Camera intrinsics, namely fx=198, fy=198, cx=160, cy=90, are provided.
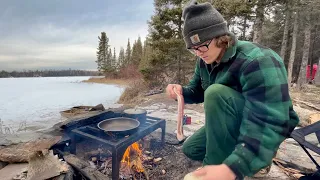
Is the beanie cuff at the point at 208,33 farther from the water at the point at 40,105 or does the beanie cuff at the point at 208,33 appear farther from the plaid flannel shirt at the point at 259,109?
the water at the point at 40,105

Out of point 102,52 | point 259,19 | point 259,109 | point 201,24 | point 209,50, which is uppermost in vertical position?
point 102,52

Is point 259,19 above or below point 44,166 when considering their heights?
above

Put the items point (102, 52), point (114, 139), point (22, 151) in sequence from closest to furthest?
1. point (22, 151)
2. point (114, 139)
3. point (102, 52)

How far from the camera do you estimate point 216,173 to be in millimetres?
798

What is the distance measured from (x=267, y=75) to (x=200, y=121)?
3170 millimetres

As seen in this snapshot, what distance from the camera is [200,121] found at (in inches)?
159

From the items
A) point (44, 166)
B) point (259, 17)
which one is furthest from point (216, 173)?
point (259, 17)

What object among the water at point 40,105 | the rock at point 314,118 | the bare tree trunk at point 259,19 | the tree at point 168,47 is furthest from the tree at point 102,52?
the rock at point 314,118

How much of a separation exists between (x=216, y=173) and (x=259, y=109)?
0.36 metres

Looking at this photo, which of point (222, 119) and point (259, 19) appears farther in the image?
point (259, 19)

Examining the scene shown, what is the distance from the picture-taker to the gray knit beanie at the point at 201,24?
117cm

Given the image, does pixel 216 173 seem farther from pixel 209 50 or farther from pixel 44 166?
pixel 44 166

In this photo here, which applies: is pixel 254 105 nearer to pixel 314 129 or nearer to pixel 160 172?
pixel 314 129

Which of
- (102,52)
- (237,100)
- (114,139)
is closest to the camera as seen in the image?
(237,100)
